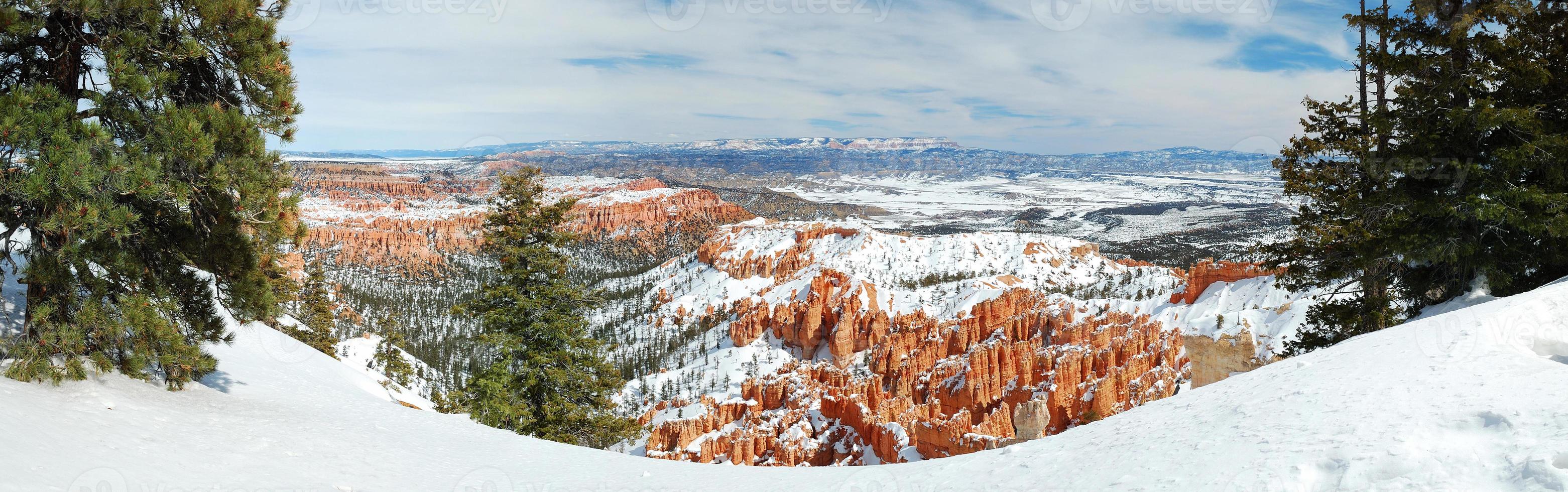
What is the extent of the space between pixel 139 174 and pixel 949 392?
4712cm

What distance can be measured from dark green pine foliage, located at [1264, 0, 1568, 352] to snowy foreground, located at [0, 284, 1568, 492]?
297 cm

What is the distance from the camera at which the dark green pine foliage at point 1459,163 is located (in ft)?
36.1

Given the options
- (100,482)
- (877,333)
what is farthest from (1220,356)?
(877,333)

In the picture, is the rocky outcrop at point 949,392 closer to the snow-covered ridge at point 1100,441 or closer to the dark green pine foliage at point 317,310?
the dark green pine foliage at point 317,310

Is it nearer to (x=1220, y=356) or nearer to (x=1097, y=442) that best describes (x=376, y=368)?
(x=1220, y=356)

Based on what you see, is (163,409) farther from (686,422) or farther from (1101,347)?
(1101,347)

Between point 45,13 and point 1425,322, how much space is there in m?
16.8

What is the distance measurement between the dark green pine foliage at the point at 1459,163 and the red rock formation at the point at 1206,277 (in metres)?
41.3

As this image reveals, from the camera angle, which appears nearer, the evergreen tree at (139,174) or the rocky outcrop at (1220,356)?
the evergreen tree at (139,174)

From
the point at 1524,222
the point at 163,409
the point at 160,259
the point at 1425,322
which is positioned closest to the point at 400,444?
the point at 163,409

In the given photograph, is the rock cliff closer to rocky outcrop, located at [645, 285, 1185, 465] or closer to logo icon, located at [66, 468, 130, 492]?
rocky outcrop, located at [645, 285, 1185, 465]

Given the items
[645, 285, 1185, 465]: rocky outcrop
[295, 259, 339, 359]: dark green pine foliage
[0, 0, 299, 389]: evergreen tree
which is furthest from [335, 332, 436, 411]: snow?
[645, 285, 1185, 465]: rocky outcrop

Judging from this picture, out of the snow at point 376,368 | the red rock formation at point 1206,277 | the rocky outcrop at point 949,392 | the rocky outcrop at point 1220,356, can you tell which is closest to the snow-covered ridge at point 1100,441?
the rocky outcrop at point 1220,356

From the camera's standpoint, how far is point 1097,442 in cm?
746
